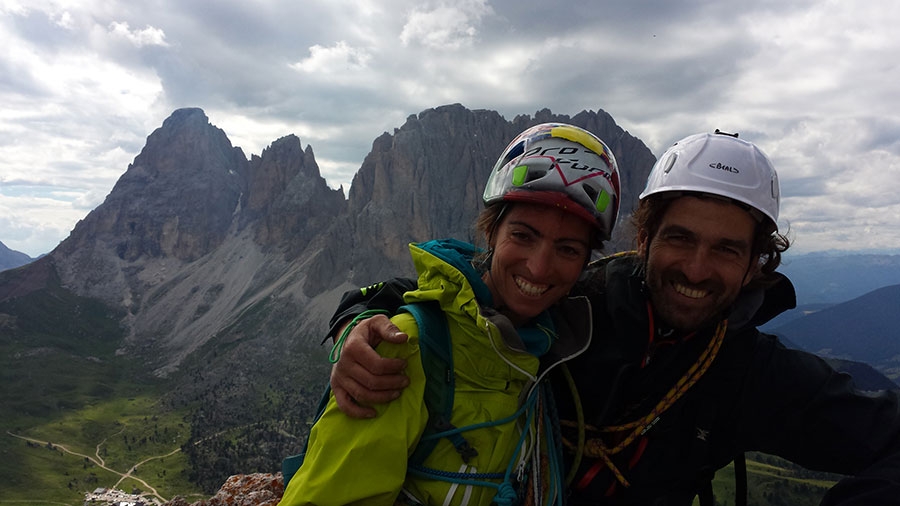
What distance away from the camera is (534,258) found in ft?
15.8

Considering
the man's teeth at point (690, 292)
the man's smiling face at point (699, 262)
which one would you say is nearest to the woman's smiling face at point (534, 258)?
the man's smiling face at point (699, 262)

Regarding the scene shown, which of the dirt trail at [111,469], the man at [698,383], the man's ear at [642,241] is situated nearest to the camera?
the man at [698,383]

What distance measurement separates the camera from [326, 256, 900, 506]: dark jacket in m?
5.34

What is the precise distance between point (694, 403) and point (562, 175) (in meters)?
3.05

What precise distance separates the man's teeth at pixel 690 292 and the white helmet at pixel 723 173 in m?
1.21

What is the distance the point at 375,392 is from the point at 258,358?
688ft

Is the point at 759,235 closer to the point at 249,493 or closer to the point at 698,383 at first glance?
the point at 698,383

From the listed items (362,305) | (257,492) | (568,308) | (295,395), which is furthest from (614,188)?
(295,395)

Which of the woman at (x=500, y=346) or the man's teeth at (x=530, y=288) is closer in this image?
the woman at (x=500, y=346)

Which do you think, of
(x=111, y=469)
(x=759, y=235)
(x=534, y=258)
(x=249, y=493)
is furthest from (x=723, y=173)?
(x=111, y=469)

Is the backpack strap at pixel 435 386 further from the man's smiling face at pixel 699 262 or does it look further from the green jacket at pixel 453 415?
the man's smiling face at pixel 699 262

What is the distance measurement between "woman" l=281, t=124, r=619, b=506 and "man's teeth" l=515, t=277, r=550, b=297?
0.4 inches

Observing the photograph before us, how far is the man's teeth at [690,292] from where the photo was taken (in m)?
5.52

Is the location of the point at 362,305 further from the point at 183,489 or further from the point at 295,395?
the point at 295,395
